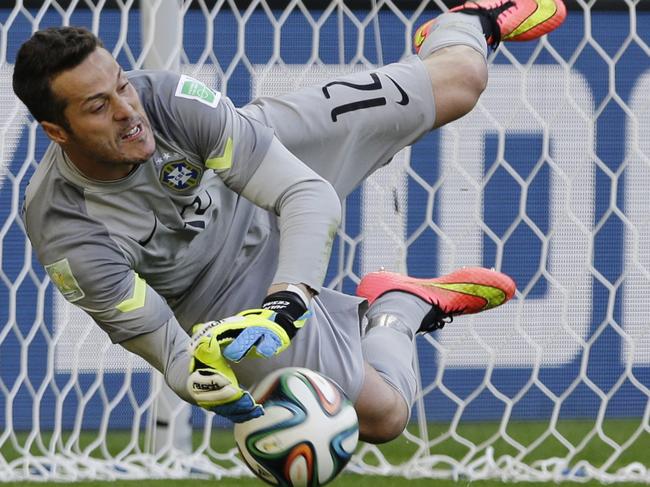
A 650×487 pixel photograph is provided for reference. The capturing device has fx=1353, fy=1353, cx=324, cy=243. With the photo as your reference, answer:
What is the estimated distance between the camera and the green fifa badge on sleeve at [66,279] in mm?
3131

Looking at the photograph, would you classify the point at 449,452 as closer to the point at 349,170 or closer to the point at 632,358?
the point at 632,358

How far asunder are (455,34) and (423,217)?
1164mm

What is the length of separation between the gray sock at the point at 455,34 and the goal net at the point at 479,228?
0.81m

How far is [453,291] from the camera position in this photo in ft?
13.1

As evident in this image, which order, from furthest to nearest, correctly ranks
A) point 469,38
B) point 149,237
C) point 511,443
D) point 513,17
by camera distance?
point 511,443, point 513,17, point 469,38, point 149,237

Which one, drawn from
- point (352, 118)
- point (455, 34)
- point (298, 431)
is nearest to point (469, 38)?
point (455, 34)

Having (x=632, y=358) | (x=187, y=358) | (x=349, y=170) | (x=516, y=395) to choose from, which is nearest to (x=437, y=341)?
(x=516, y=395)

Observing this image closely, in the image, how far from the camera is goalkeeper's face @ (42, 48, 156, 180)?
296cm

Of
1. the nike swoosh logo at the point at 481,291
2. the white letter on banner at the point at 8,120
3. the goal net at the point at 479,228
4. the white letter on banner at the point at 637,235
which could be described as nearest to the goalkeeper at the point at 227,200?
the nike swoosh logo at the point at 481,291

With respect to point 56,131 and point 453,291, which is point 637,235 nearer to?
point 453,291

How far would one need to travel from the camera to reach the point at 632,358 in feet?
15.0

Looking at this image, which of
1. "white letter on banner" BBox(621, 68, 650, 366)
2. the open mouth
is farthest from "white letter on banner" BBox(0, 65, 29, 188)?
"white letter on banner" BBox(621, 68, 650, 366)

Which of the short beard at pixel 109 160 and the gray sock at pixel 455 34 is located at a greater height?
the gray sock at pixel 455 34

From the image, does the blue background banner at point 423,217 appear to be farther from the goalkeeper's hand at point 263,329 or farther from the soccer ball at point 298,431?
the goalkeeper's hand at point 263,329
